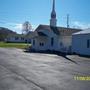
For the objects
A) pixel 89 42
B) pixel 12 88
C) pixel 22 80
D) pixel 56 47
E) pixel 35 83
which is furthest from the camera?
pixel 56 47

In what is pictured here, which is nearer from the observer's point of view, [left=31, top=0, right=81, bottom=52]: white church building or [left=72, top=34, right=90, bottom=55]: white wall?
[left=72, top=34, right=90, bottom=55]: white wall

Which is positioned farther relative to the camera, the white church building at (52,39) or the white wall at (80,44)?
the white church building at (52,39)

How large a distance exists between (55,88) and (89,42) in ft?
74.3

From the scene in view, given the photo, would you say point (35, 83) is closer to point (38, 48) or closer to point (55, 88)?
point (55, 88)

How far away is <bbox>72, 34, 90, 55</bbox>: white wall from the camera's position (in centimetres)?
3156

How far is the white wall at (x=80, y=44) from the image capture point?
104ft

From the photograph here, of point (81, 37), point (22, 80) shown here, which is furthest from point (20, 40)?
point (22, 80)

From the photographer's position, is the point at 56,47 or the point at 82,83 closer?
the point at 82,83

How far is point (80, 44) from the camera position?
32.9 meters

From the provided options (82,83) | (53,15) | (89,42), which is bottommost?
(82,83)

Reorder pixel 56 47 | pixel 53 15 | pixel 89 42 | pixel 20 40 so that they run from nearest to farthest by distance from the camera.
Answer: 1. pixel 89 42
2. pixel 56 47
3. pixel 53 15
4. pixel 20 40

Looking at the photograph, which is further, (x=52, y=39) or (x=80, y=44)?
(x=52, y=39)

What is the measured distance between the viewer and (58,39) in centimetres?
3997

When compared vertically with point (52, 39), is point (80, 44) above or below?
below
